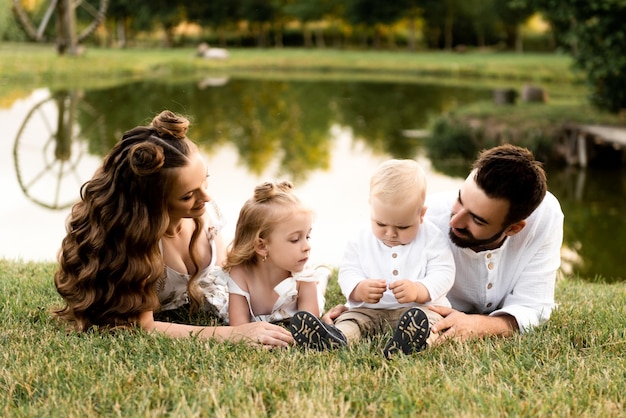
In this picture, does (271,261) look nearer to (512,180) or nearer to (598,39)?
(512,180)

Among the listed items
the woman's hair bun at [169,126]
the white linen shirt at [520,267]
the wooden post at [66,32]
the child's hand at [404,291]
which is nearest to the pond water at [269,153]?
the woman's hair bun at [169,126]

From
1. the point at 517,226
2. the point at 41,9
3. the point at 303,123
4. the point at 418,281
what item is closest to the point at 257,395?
the point at 418,281

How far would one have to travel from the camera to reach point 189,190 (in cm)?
361

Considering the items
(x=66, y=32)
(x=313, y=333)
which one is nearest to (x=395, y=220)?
(x=313, y=333)

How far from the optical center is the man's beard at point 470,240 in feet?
12.0

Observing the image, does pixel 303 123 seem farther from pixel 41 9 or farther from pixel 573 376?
pixel 41 9

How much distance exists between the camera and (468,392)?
9.52ft

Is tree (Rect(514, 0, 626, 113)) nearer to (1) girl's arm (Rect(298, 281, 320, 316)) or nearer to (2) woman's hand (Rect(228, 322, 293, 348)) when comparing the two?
(1) girl's arm (Rect(298, 281, 320, 316))

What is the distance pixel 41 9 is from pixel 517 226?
56.7 metres

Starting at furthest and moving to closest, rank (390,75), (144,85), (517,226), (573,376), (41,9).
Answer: (41,9)
(390,75)
(144,85)
(517,226)
(573,376)

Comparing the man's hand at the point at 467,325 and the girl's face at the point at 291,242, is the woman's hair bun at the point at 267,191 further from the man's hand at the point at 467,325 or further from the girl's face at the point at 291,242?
the man's hand at the point at 467,325

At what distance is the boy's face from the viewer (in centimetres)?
354

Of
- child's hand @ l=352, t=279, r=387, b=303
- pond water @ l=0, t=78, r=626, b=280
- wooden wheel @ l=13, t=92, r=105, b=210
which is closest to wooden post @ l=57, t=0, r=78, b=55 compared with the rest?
pond water @ l=0, t=78, r=626, b=280

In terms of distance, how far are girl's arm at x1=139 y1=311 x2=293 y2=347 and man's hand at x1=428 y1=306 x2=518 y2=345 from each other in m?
0.70
